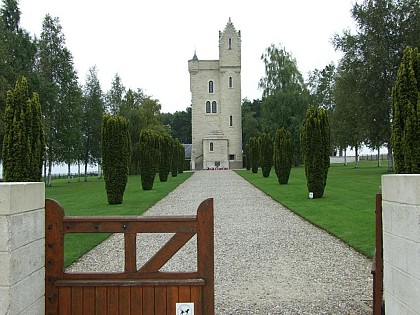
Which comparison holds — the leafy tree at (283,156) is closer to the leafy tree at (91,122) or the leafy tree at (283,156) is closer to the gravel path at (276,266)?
the gravel path at (276,266)

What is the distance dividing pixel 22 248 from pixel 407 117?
44.5ft

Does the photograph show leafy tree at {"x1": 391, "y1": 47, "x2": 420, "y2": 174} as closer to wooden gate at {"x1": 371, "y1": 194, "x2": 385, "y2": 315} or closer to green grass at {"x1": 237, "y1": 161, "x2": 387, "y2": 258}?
green grass at {"x1": 237, "y1": 161, "x2": 387, "y2": 258}

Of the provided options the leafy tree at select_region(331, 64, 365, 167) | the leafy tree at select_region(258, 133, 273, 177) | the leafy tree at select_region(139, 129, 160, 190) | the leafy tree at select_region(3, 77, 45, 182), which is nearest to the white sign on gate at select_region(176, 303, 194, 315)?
the leafy tree at select_region(3, 77, 45, 182)

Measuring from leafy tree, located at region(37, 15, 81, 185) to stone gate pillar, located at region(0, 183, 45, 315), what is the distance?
3129 centimetres

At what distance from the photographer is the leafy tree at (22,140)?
703 inches

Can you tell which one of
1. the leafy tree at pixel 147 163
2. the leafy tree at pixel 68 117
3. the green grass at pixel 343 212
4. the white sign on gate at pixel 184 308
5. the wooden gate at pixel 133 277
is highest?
the leafy tree at pixel 68 117

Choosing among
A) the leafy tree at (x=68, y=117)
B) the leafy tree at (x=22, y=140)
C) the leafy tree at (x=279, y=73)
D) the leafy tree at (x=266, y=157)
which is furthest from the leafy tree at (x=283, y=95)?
the leafy tree at (x=22, y=140)

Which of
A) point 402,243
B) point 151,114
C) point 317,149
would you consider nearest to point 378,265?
point 402,243

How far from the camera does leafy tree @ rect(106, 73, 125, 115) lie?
2172 inches

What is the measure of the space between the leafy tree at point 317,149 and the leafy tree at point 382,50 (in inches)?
591

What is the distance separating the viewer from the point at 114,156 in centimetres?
1900

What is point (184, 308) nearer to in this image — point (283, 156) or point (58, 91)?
point (283, 156)

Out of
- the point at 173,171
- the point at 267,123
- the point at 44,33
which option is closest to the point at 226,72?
the point at 267,123

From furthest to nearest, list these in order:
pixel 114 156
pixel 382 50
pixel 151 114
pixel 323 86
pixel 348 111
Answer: pixel 323 86
pixel 151 114
pixel 348 111
pixel 382 50
pixel 114 156
